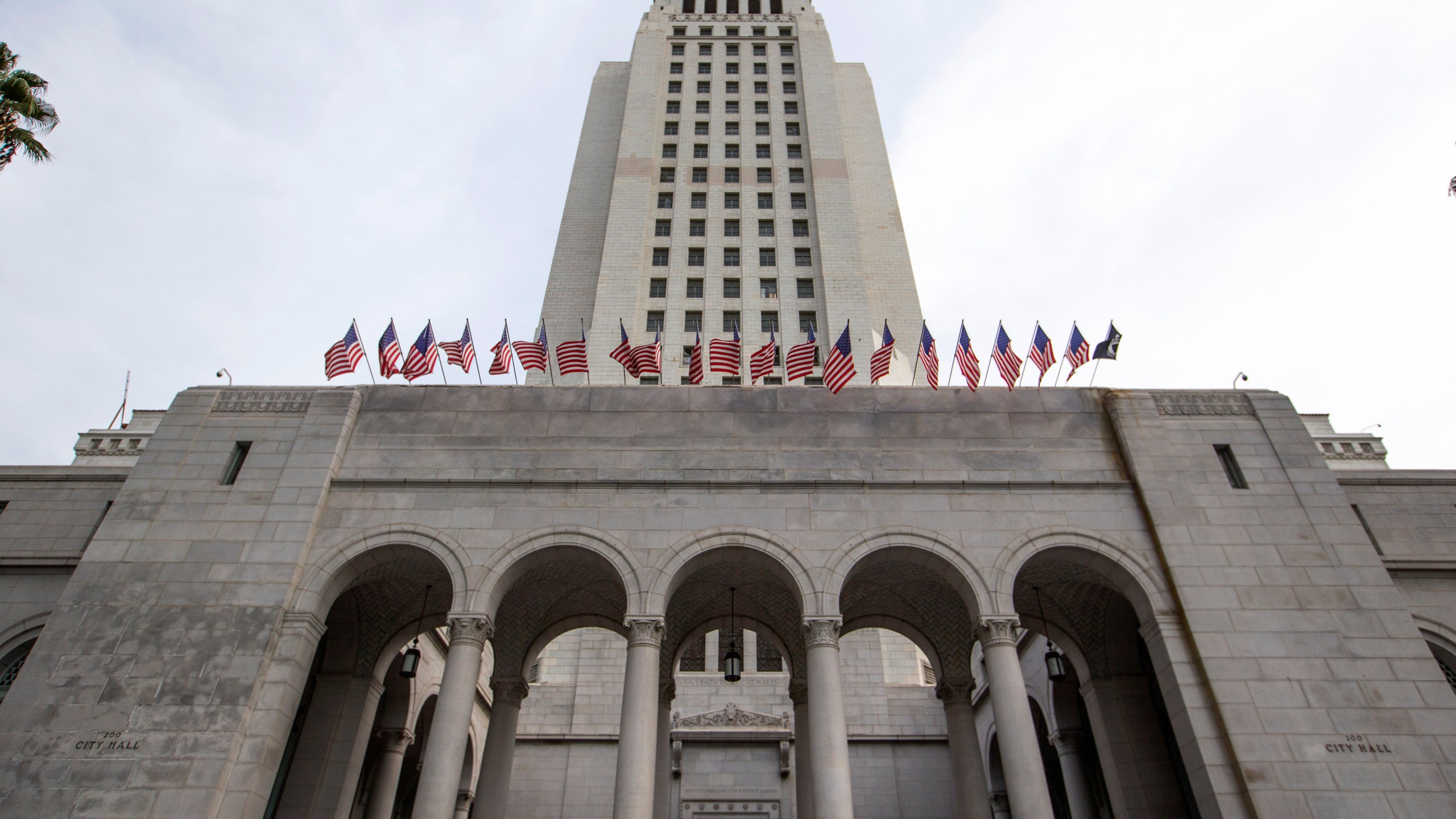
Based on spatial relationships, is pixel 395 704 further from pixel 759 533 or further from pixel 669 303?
pixel 669 303

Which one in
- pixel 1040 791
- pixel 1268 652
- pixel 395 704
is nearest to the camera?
pixel 1040 791

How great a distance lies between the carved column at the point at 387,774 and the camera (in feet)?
77.7

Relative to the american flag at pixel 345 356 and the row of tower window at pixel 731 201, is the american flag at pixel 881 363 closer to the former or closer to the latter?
the american flag at pixel 345 356

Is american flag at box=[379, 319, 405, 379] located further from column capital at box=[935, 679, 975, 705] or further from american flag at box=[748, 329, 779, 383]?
column capital at box=[935, 679, 975, 705]

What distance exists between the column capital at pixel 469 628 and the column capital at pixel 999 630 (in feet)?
34.0

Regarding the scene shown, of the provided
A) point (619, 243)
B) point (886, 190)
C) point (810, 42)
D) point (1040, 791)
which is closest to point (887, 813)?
point (1040, 791)

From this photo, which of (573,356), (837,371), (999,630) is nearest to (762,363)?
(837,371)

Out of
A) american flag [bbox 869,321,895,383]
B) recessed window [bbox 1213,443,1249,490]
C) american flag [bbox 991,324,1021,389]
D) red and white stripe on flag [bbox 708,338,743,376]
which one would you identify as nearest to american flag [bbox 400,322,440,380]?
red and white stripe on flag [bbox 708,338,743,376]

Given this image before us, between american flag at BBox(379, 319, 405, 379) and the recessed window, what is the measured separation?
20.5m

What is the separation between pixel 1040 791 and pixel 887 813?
14.0 meters

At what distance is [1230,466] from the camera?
65.9 feet

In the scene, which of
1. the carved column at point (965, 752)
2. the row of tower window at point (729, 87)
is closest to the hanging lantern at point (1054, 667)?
the carved column at point (965, 752)

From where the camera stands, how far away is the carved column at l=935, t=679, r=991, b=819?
64.5ft

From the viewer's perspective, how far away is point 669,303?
42625 millimetres
